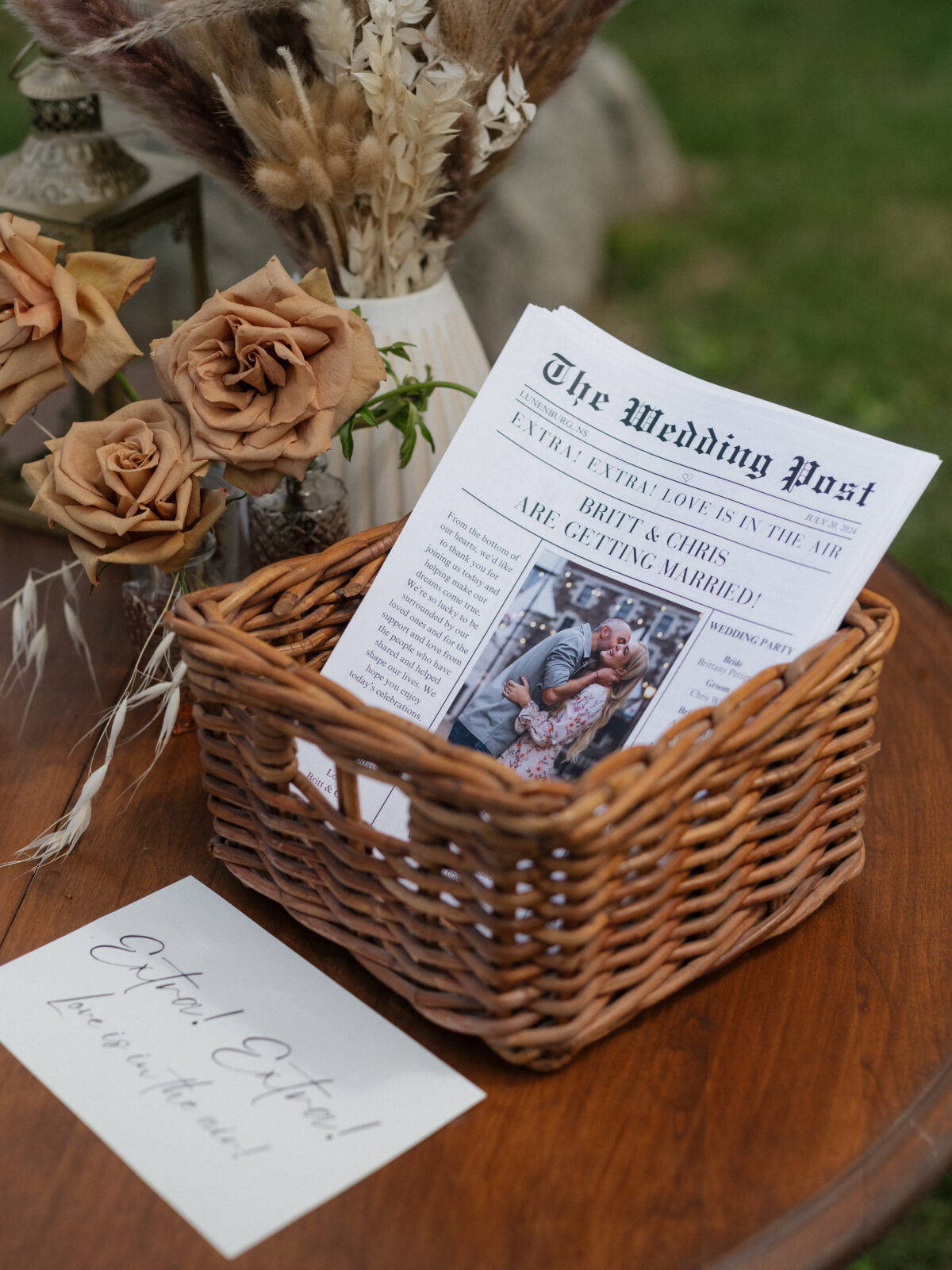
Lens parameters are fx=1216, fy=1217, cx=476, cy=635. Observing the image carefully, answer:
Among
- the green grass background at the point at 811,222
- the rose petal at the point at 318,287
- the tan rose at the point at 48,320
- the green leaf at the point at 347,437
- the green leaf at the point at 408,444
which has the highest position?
the green grass background at the point at 811,222

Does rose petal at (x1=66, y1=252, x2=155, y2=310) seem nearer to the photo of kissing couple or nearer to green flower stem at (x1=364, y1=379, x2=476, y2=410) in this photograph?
green flower stem at (x1=364, y1=379, x2=476, y2=410)

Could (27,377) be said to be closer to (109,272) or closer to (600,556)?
(109,272)

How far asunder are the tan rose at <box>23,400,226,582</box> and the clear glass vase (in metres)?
0.11

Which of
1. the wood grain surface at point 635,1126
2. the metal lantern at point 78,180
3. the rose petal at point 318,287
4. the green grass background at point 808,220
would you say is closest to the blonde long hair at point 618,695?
the wood grain surface at point 635,1126

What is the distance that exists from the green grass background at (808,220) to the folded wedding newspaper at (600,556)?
4.27 feet

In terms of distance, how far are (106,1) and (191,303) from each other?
28 centimetres

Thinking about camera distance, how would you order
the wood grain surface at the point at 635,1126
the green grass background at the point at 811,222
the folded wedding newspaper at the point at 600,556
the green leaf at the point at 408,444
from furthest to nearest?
the green grass background at the point at 811,222 → the green leaf at the point at 408,444 → the folded wedding newspaper at the point at 600,556 → the wood grain surface at the point at 635,1126

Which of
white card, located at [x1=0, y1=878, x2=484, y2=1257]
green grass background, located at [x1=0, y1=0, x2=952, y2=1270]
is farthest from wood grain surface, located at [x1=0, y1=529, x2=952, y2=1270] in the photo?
green grass background, located at [x1=0, y1=0, x2=952, y2=1270]

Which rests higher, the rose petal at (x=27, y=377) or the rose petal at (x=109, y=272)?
the rose petal at (x=109, y=272)

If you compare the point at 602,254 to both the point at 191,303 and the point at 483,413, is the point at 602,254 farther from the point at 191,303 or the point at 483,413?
the point at 483,413

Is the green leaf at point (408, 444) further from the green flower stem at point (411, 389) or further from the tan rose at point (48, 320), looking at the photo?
the tan rose at point (48, 320)

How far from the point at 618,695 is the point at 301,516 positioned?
232 mm

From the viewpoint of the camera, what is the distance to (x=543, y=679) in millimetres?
598

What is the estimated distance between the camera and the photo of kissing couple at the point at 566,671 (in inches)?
23.0
